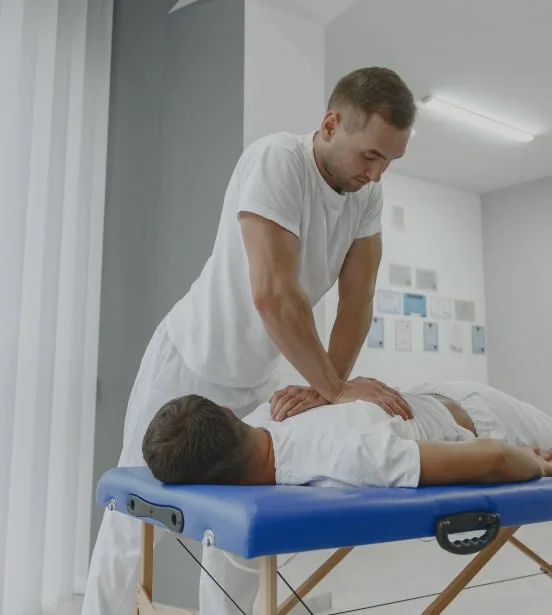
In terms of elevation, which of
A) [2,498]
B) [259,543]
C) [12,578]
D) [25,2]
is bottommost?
[12,578]

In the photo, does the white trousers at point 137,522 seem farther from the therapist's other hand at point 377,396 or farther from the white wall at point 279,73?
the white wall at point 279,73

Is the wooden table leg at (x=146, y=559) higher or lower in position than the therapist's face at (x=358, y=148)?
lower

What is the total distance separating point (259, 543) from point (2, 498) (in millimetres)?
1435

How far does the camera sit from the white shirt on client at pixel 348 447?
96cm

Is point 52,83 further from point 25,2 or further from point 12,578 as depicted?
point 12,578

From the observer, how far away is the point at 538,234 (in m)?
5.10

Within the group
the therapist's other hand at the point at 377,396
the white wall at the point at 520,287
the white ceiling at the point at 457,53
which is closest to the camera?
the therapist's other hand at the point at 377,396

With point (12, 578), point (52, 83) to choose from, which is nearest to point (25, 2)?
point (52, 83)

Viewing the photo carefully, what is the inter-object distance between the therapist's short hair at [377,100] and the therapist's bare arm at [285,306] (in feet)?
0.93

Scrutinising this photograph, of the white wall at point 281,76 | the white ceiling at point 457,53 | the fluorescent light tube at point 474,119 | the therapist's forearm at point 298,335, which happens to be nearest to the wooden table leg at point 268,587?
the therapist's forearm at point 298,335

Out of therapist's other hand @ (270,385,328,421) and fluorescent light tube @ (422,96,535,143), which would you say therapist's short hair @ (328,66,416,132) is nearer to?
therapist's other hand @ (270,385,328,421)

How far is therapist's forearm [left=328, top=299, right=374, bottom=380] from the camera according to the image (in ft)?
5.07

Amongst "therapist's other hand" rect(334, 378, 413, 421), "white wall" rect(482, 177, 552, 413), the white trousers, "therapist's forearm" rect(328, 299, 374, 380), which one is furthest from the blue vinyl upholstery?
"white wall" rect(482, 177, 552, 413)

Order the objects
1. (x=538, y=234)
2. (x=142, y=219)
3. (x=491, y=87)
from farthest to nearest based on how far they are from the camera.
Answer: (x=538, y=234) → (x=491, y=87) → (x=142, y=219)
